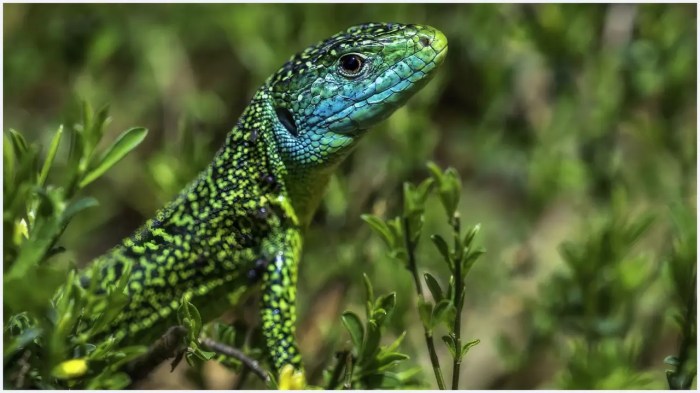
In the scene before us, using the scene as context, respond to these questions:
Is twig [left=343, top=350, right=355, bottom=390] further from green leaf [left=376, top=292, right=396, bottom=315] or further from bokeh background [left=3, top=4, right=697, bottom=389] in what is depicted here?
bokeh background [left=3, top=4, right=697, bottom=389]

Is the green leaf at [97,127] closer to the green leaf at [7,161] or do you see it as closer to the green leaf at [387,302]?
the green leaf at [7,161]

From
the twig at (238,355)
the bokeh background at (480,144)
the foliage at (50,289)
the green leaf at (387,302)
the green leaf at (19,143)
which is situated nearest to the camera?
the foliage at (50,289)

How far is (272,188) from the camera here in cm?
163

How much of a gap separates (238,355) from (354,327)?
10.7 inches

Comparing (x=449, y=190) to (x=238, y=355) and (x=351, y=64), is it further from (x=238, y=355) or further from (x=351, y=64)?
(x=238, y=355)

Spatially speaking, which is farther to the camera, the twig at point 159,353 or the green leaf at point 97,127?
the twig at point 159,353

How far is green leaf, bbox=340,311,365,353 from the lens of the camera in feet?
4.36

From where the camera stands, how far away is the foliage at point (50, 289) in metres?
→ 1.07

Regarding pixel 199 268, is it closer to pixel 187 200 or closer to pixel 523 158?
pixel 187 200

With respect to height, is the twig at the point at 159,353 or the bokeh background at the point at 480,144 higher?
the bokeh background at the point at 480,144

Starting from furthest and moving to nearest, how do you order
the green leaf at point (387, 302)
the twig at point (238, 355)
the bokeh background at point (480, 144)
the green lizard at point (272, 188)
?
the bokeh background at point (480, 144)
the green lizard at point (272, 188)
the twig at point (238, 355)
the green leaf at point (387, 302)

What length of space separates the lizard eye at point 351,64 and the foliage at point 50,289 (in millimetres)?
479

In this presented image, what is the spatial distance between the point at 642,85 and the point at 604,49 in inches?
11.5

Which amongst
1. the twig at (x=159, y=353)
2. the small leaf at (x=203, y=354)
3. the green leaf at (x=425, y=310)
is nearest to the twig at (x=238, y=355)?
the twig at (x=159, y=353)
